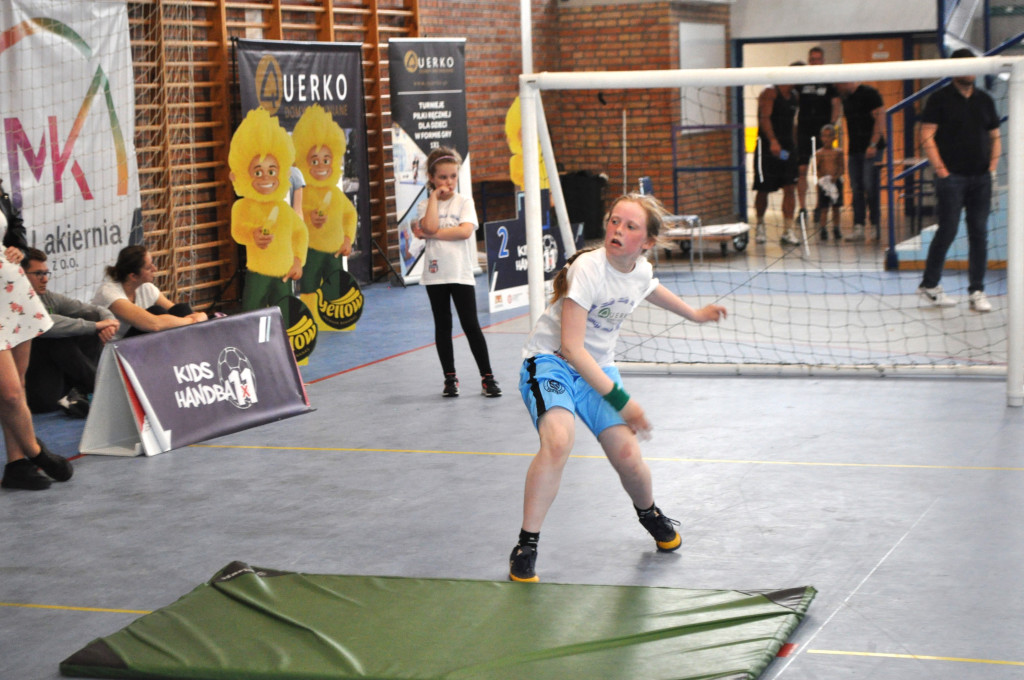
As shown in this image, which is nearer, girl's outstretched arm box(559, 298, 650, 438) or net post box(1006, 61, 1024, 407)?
girl's outstretched arm box(559, 298, 650, 438)

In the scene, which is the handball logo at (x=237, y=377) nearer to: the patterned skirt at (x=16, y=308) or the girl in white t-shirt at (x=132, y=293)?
the girl in white t-shirt at (x=132, y=293)

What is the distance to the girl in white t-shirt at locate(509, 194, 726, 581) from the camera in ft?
13.1

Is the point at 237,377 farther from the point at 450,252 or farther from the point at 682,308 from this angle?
the point at 682,308

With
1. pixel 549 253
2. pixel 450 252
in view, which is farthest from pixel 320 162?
pixel 450 252

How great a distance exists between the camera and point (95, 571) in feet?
14.4

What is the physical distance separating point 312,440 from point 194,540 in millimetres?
1593

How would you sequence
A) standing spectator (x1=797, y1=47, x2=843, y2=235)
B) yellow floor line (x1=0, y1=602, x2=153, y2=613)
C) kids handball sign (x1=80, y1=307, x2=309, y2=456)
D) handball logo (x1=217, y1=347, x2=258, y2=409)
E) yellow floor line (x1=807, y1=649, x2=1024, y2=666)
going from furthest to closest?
standing spectator (x1=797, y1=47, x2=843, y2=235), handball logo (x1=217, y1=347, x2=258, y2=409), kids handball sign (x1=80, y1=307, x2=309, y2=456), yellow floor line (x1=0, y1=602, x2=153, y2=613), yellow floor line (x1=807, y1=649, x2=1024, y2=666)

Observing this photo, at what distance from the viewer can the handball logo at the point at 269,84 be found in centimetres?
998

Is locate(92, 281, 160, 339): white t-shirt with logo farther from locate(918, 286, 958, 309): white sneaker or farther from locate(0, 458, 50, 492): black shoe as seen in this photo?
locate(918, 286, 958, 309): white sneaker

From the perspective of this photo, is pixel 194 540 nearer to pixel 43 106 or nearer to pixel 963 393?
pixel 963 393

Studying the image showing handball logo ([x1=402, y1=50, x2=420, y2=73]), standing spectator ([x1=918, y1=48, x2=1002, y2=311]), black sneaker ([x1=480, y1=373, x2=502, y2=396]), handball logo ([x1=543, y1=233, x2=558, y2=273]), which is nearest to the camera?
black sneaker ([x1=480, y1=373, x2=502, y2=396])

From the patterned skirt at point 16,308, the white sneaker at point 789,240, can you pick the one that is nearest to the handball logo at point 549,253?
the white sneaker at point 789,240

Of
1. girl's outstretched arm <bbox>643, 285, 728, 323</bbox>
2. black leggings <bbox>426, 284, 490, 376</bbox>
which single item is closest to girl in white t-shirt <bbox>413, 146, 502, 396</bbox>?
black leggings <bbox>426, 284, 490, 376</bbox>

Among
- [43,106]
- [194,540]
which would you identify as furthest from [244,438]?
[43,106]
